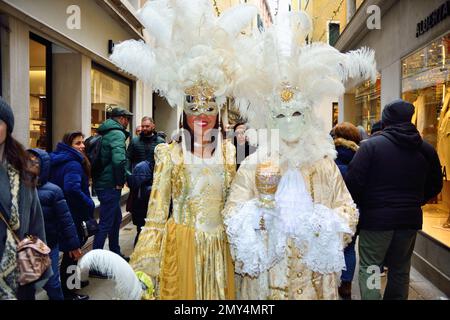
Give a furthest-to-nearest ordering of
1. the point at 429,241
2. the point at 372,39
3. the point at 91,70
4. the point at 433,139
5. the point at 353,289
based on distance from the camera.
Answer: the point at 372,39 → the point at 91,70 → the point at 433,139 → the point at 429,241 → the point at 353,289

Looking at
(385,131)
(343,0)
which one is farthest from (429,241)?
(343,0)

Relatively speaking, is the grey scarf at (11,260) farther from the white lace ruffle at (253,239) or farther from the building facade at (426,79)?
the building facade at (426,79)

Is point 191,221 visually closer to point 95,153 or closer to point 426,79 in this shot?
point 95,153

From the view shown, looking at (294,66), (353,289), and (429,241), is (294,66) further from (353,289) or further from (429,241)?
(429,241)

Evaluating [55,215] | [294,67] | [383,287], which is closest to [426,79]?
[383,287]

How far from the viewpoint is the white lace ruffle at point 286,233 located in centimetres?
214

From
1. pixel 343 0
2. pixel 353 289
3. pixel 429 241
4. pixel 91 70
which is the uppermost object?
pixel 343 0

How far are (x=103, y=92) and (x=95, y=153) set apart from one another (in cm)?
370

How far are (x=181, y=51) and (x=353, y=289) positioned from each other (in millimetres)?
3328

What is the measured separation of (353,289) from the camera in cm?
441

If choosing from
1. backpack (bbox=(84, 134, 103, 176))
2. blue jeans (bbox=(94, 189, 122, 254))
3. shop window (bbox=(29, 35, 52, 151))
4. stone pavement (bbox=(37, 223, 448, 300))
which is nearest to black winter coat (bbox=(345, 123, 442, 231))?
stone pavement (bbox=(37, 223, 448, 300))

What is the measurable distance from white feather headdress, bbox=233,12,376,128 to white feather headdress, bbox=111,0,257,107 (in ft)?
0.39

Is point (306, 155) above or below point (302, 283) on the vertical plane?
above

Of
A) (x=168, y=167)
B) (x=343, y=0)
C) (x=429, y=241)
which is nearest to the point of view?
(x=168, y=167)
